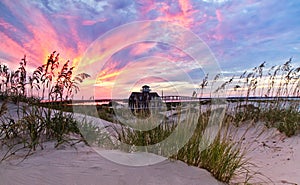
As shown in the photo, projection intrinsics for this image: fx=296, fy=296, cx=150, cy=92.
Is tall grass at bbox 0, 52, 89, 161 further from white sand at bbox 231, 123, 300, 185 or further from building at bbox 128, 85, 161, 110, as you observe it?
white sand at bbox 231, 123, 300, 185

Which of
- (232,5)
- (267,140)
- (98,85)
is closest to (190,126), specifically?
(98,85)

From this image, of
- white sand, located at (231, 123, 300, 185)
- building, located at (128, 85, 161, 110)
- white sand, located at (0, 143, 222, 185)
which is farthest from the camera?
building, located at (128, 85, 161, 110)

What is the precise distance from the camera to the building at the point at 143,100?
5.40m

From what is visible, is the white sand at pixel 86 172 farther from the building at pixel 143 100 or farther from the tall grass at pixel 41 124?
the building at pixel 143 100

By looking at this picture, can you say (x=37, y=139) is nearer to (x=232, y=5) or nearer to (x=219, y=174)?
(x=219, y=174)

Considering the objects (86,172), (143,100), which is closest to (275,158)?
(143,100)

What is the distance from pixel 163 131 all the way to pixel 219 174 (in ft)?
3.57

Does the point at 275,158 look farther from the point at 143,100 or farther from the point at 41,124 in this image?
the point at 41,124

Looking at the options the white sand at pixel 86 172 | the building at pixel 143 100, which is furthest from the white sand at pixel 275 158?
the building at pixel 143 100

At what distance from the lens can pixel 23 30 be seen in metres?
6.66

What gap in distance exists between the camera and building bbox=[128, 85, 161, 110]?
5.40m

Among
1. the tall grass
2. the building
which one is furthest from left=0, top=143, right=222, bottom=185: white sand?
the building

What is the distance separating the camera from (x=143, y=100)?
6.82 meters

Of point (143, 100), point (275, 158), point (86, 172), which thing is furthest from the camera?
point (143, 100)
